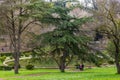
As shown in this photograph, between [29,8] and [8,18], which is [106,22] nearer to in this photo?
[29,8]

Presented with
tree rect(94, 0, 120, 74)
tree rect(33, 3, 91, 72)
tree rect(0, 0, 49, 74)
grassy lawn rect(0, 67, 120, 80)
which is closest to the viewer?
grassy lawn rect(0, 67, 120, 80)

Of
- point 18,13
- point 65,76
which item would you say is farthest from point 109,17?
point 18,13

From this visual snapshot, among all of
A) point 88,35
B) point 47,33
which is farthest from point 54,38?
point 88,35

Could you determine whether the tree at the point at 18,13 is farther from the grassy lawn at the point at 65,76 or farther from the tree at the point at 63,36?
the grassy lawn at the point at 65,76

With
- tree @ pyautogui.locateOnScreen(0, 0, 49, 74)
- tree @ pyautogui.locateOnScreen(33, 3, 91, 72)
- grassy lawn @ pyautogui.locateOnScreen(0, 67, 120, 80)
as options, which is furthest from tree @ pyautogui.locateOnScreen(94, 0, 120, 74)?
tree @ pyautogui.locateOnScreen(0, 0, 49, 74)

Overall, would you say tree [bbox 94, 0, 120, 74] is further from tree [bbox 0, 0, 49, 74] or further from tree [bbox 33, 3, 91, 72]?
tree [bbox 0, 0, 49, 74]

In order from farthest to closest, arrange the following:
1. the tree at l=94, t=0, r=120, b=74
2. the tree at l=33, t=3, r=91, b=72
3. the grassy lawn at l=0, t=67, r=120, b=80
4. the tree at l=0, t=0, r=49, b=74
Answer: the tree at l=33, t=3, r=91, b=72
the tree at l=0, t=0, r=49, b=74
the tree at l=94, t=0, r=120, b=74
the grassy lawn at l=0, t=67, r=120, b=80

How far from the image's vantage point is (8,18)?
39750 mm

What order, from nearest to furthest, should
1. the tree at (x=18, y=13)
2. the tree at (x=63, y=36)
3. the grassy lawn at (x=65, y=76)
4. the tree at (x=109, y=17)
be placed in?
the grassy lawn at (x=65, y=76) < the tree at (x=109, y=17) < the tree at (x=18, y=13) < the tree at (x=63, y=36)

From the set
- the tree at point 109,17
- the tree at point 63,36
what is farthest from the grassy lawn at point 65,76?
the tree at point 63,36

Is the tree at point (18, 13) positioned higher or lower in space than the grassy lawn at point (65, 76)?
higher

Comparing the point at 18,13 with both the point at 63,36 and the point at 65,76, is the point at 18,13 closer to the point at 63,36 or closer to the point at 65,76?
the point at 63,36

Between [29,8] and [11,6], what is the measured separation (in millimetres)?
2122

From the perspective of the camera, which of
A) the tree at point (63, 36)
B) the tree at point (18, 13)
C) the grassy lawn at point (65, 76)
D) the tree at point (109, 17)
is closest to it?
the grassy lawn at point (65, 76)
